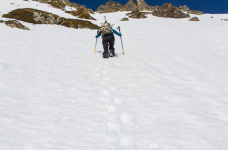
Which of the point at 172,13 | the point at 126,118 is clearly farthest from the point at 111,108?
the point at 172,13

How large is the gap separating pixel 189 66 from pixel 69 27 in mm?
16769

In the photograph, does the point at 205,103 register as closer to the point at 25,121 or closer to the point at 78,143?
the point at 78,143

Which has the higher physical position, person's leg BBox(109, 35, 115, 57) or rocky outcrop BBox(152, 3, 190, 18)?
rocky outcrop BBox(152, 3, 190, 18)

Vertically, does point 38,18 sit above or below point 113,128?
above

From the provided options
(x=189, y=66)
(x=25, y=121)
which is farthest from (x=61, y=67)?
(x=189, y=66)

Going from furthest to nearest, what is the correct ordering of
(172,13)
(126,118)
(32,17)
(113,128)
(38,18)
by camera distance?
(172,13), (38,18), (32,17), (126,118), (113,128)

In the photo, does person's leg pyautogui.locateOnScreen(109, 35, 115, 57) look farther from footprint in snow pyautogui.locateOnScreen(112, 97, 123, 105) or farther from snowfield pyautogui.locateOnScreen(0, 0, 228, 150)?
footprint in snow pyautogui.locateOnScreen(112, 97, 123, 105)

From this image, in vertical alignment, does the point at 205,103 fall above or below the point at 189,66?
below

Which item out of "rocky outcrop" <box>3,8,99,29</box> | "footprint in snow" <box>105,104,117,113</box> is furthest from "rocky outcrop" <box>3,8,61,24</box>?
"footprint in snow" <box>105,104,117,113</box>

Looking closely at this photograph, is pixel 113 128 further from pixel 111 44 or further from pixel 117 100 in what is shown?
pixel 111 44

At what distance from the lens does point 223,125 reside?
2.93 m

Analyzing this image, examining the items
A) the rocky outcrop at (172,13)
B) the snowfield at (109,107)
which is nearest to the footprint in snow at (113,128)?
the snowfield at (109,107)

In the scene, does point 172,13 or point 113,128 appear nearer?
point 113,128

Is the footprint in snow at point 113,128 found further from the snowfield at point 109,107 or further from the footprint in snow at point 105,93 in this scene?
the footprint in snow at point 105,93
